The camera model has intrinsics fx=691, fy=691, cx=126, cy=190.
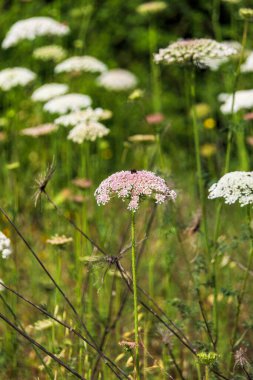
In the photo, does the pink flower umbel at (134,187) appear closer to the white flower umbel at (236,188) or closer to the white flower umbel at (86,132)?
the white flower umbel at (236,188)

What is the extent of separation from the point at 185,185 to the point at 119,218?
0.97 metres

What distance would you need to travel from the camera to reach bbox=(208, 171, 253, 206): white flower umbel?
208cm

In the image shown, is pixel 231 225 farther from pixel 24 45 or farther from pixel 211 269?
pixel 24 45

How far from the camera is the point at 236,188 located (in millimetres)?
2113

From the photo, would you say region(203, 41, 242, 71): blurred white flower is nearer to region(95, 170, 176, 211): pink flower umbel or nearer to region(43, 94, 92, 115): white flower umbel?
region(43, 94, 92, 115): white flower umbel

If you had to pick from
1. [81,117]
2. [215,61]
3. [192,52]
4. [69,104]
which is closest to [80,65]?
[69,104]

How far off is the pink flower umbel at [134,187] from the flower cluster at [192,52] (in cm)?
94

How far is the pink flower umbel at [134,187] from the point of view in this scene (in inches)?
74.4

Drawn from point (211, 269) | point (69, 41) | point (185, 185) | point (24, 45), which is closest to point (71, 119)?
point (211, 269)

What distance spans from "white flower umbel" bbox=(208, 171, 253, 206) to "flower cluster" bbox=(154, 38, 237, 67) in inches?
29.3

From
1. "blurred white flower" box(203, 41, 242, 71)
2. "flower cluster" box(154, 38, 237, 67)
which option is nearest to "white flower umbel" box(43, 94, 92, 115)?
"blurred white flower" box(203, 41, 242, 71)

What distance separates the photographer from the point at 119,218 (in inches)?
188

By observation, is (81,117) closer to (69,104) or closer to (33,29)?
(69,104)

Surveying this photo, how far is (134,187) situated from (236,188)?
0.38 metres
